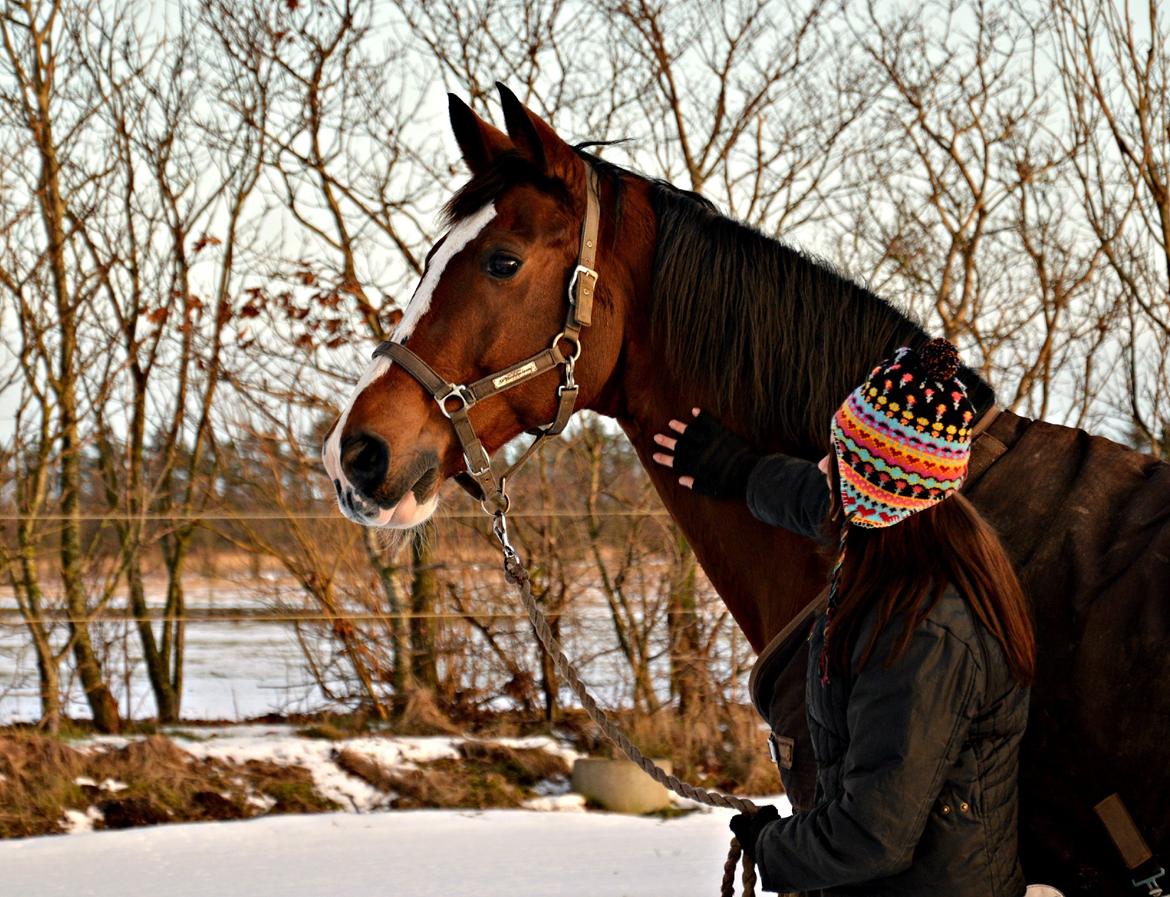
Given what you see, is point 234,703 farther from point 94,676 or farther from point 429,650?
point 429,650

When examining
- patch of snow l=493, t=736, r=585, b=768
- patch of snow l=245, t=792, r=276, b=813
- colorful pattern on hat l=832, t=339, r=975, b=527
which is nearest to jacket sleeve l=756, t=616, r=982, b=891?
colorful pattern on hat l=832, t=339, r=975, b=527

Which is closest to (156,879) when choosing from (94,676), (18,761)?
(18,761)

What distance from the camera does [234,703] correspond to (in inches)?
239

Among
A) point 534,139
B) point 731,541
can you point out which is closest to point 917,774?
point 731,541

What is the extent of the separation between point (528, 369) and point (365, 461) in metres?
0.33

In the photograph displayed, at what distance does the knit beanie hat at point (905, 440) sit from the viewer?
4.31ft

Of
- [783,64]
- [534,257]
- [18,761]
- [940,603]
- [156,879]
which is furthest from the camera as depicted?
[783,64]

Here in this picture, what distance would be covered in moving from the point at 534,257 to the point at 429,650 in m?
4.36

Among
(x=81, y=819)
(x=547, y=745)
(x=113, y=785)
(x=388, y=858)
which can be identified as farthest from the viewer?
(x=547, y=745)

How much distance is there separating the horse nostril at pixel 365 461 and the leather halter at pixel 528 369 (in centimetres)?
13

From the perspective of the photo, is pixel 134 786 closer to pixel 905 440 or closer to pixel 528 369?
pixel 528 369

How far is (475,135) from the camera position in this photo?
2.01m

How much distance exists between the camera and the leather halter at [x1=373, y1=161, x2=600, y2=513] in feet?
6.23

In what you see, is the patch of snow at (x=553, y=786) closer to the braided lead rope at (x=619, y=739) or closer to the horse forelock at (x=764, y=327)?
the braided lead rope at (x=619, y=739)
